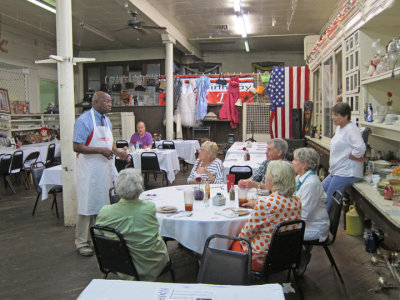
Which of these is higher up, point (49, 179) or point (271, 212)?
point (271, 212)

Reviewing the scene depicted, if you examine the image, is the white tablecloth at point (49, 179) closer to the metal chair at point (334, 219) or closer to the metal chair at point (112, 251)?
the metal chair at point (112, 251)

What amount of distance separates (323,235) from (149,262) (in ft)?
4.93

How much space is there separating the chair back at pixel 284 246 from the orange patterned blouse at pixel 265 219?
66 millimetres

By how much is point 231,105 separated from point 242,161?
6910 millimetres

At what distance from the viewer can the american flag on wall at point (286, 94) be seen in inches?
403

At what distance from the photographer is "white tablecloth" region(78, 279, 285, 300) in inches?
61.6

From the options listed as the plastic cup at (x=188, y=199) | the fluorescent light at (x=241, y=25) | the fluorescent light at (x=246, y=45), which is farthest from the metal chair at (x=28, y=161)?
the fluorescent light at (x=246, y=45)

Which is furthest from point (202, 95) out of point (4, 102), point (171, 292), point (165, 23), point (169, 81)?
point (171, 292)

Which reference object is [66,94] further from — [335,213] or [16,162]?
[335,213]

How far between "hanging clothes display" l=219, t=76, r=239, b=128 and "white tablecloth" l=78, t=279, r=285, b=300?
36.1 ft

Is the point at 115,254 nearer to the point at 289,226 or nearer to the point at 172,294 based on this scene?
the point at 172,294

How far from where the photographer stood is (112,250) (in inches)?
98.7

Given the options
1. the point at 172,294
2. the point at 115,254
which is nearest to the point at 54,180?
the point at 115,254

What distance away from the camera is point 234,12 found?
Answer: 33.6 feet
